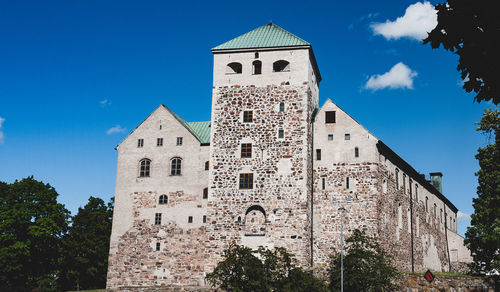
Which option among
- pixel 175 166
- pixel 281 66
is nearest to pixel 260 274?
pixel 175 166

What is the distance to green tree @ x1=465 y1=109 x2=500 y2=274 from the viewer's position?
41053mm

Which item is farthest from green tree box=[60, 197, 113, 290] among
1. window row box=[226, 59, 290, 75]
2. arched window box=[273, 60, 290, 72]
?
arched window box=[273, 60, 290, 72]

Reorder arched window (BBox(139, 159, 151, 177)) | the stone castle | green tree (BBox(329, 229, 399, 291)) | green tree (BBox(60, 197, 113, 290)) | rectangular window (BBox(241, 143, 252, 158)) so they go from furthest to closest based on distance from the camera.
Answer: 1. green tree (BBox(60, 197, 113, 290))
2. arched window (BBox(139, 159, 151, 177))
3. rectangular window (BBox(241, 143, 252, 158))
4. the stone castle
5. green tree (BBox(329, 229, 399, 291))

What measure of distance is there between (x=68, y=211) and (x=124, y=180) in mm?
12617

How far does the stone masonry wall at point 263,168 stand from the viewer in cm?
4025

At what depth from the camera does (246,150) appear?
42156 mm

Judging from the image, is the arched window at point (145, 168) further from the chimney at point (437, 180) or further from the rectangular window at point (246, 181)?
the chimney at point (437, 180)

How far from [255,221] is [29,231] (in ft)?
78.3

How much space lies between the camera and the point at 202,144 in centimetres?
4666

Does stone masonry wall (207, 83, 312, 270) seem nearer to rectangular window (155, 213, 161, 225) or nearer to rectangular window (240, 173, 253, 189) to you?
rectangular window (240, 173, 253, 189)

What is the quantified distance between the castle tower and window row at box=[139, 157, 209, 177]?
4.93 meters

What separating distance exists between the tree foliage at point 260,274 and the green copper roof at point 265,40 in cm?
1588

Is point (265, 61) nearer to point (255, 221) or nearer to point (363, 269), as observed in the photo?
point (255, 221)

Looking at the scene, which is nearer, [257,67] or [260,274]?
[260,274]
